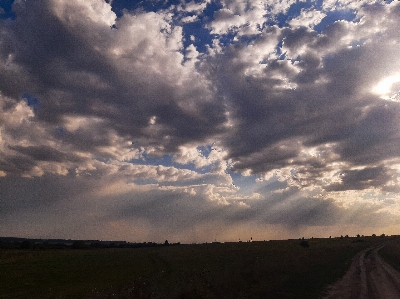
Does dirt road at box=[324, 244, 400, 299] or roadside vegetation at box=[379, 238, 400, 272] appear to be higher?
roadside vegetation at box=[379, 238, 400, 272]

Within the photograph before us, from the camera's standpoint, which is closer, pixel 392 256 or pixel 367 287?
pixel 367 287

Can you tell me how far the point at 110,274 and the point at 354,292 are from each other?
30486mm

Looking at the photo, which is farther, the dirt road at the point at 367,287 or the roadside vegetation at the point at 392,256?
the roadside vegetation at the point at 392,256

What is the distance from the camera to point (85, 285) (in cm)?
3459

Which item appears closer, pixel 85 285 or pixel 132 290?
pixel 132 290

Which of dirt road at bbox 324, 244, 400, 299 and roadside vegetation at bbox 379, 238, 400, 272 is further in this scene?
roadside vegetation at bbox 379, 238, 400, 272

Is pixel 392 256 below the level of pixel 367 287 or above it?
above

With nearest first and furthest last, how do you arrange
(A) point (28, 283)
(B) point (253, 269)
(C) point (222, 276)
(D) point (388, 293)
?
(D) point (388, 293) → (C) point (222, 276) → (B) point (253, 269) → (A) point (28, 283)

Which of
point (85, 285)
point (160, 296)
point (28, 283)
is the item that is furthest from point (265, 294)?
point (28, 283)

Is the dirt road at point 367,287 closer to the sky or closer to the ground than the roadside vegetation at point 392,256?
closer to the ground

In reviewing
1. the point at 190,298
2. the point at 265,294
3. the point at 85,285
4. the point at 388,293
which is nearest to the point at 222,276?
the point at 265,294

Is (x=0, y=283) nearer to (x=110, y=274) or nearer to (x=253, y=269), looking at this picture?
(x=110, y=274)

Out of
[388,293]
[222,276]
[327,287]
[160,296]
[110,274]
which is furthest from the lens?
[110,274]

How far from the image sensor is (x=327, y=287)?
26500mm
